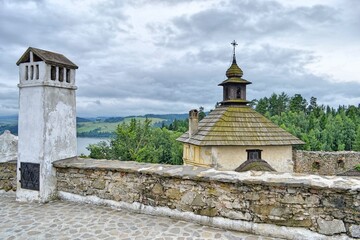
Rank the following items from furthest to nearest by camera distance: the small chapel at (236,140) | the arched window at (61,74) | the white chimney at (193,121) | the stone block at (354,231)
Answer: the white chimney at (193,121) → the small chapel at (236,140) → the arched window at (61,74) → the stone block at (354,231)

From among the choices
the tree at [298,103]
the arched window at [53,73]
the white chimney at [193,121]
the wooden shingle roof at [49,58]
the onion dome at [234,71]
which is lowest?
the white chimney at [193,121]

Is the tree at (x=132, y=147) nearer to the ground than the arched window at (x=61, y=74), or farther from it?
nearer to the ground

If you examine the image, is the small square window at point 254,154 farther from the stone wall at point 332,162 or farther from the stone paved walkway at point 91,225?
the stone wall at point 332,162

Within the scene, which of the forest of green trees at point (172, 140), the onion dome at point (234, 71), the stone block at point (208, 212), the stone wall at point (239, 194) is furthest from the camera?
the forest of green trees at point (172, 140)

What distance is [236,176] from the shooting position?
14.0 ft

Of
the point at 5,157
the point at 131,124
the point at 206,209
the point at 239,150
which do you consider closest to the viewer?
the point at 206,209

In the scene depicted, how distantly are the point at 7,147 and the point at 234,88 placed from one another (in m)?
11.8

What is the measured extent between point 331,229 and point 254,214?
3.17 feet

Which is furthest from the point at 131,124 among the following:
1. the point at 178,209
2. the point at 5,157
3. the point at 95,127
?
the point at 95,127

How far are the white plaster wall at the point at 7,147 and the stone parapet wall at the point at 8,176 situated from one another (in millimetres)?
169

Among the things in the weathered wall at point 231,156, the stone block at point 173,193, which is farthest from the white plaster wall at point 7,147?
the weathered wall at point 231,156

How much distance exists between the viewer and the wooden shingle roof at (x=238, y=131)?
13141 millimetres

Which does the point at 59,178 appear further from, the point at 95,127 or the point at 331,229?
the point at 95,127

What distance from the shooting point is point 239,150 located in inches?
528
